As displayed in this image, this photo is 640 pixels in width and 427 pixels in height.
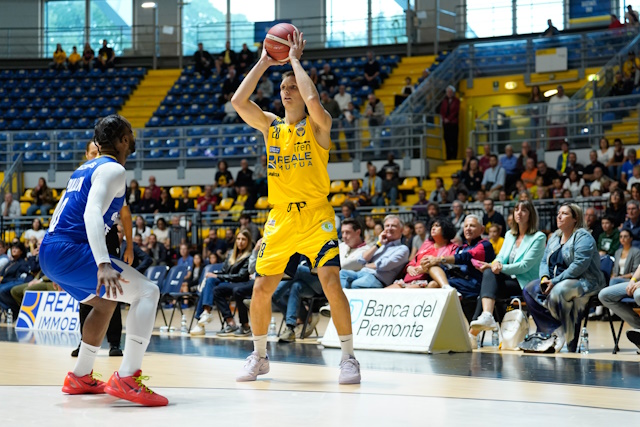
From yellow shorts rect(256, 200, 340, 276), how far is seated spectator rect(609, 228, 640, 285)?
6025 mm

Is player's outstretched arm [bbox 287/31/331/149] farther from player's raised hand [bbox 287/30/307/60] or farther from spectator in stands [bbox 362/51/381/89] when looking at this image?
spectator in stands [bbox 362/51/381/89]

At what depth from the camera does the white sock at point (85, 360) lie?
204 inches

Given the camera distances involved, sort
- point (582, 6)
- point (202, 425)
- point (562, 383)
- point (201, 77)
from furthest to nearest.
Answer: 1. point (201, 77)
2. point (582, 6)
3. point (562, 383)
4. point (202, 425)

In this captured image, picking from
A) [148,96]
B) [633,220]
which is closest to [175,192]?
[148,96]

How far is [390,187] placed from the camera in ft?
57.0

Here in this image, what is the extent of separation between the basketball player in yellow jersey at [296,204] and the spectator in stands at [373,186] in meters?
11.0

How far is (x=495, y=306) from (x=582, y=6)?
16.1 meters

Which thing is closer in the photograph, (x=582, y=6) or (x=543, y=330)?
(x=543, y=330)

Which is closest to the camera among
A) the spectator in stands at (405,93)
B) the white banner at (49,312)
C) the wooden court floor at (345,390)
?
the wooden court floor at (345,390)

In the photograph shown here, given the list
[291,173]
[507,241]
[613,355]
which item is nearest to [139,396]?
[291,173]

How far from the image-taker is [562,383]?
19.0 feet

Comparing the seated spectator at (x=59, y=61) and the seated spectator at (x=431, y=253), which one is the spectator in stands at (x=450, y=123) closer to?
the seated spectator at (x=431, y=253)

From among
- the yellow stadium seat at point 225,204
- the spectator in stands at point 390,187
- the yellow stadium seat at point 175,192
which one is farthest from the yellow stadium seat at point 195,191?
the spectator in stands at point 390,187

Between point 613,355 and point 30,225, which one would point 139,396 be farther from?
point 30,225
